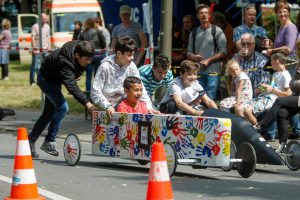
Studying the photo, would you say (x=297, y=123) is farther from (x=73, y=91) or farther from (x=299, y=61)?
(x=73, y=91)

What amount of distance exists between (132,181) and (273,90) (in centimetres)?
443

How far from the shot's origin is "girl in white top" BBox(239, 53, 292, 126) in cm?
1471

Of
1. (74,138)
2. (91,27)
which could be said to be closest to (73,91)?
(74,138)

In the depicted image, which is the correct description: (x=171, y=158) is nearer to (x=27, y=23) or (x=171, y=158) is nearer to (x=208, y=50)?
(x=208, y=50)

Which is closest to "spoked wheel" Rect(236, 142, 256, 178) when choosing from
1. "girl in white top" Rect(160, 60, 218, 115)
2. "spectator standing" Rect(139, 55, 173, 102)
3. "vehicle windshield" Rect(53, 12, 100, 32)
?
"girl in white top" Rect(160, 60, 218, 115)

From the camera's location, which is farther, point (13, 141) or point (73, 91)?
point (13, 141)

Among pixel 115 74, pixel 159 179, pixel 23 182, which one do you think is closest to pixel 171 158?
pixel 115 74

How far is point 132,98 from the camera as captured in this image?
12.1 meters

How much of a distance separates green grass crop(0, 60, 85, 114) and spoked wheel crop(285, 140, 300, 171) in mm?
9195

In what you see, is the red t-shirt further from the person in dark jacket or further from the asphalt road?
the asphalt road

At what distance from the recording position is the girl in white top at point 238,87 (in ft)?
48.4

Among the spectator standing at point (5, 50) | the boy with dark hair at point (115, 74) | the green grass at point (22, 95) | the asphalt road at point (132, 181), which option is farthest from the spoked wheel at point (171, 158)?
the spectator standing at point (5, 50)

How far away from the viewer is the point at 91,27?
22.8 metres

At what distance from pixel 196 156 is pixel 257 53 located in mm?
4773
